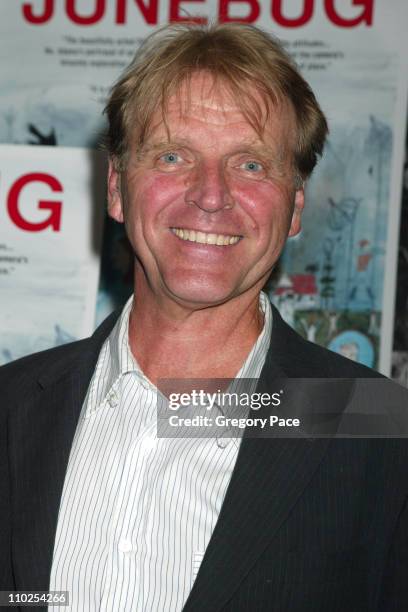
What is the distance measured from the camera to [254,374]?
1299 millimetres

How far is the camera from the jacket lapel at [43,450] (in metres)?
1.17

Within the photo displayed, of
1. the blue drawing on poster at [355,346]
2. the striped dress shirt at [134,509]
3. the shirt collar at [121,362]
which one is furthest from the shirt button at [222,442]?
the blue drawing on poster at [355,346]

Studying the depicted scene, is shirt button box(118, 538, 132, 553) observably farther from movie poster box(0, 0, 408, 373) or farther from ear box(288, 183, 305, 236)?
movie poster box(0, 0, 408, 373)

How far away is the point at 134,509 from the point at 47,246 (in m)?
0.82

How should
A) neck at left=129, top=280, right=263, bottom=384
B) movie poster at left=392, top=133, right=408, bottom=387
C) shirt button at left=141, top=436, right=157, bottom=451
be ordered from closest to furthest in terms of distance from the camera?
shirt button at left=141, top=436, right=157, bottom=451, neck at left=129, top=280, right=263, bottom=384, movie poster at left=392, top=133, right=408, bottom=387

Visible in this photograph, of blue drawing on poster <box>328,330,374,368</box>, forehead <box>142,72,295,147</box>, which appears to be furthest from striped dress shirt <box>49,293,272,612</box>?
blue drawing on poster <box>328,330,374,368</box>

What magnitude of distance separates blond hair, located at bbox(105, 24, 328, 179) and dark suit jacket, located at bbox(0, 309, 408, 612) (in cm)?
39

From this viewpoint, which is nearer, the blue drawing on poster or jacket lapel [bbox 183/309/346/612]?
jacket lapel [bbox 183/309/346/612]

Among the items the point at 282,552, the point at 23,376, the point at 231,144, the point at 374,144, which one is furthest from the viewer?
the point at 374,144

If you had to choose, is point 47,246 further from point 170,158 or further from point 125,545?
point 125,545

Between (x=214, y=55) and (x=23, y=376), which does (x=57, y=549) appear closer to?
(x=23, y=376)

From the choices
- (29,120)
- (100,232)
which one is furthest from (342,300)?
(29,120)

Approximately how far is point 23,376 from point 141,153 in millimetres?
417

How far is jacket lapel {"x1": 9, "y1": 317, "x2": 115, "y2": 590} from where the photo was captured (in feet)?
3.85
